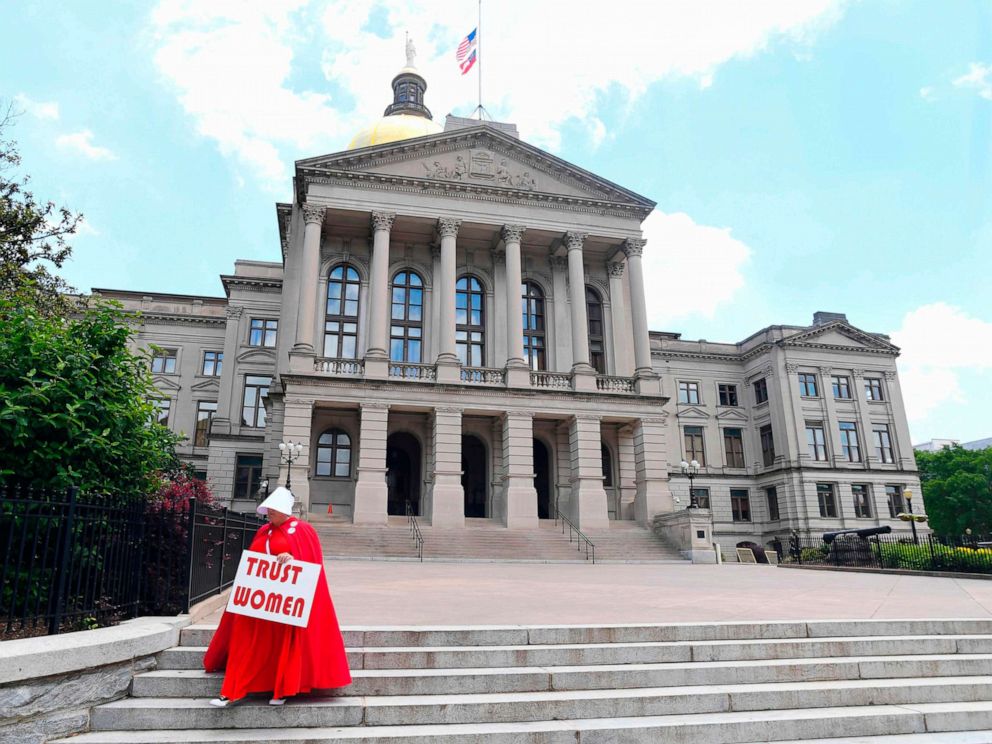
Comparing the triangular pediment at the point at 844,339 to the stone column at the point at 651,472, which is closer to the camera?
the stone column at the point at 651,472

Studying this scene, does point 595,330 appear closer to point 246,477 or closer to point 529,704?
point 246,477

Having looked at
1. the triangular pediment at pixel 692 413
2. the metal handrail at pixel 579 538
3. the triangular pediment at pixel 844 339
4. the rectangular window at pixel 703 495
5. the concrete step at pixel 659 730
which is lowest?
the concrete step at pixel 659 730

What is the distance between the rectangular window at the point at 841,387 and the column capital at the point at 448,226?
106 ft

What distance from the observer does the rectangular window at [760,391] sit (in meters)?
48.8

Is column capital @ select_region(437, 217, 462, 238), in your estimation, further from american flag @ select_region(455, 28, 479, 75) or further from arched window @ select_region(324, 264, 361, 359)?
american flag @ select_region(455, 28, 479, 75)

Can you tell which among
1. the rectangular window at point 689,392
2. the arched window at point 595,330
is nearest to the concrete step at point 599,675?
the arched window at point 595,330

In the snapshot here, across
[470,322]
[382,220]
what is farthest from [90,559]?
[470,322]

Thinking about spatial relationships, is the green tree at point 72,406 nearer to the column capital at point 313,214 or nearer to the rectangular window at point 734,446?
the column capital at point 313,214

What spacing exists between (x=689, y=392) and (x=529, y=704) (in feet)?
152

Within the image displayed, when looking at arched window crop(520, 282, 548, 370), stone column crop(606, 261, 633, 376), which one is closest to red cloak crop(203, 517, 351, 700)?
arched window crop(520, 282, 548, 370)

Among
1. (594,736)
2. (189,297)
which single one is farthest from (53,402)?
(189,297)

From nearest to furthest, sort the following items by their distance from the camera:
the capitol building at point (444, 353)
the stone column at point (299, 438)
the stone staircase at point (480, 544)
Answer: the stone staircase at point (480, 544) < the stone column at point (299, 438) < the capitol building at point (444, 353)

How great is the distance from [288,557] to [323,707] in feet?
3.86

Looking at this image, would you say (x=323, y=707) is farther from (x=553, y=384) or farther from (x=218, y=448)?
(x=218, y=448)
